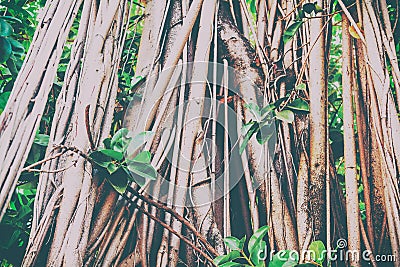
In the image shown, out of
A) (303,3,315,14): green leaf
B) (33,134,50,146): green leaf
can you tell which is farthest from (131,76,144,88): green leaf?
(303,3,315,14): green leaf

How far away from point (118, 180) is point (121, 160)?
43 millimetres

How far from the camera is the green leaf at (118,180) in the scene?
36.5 inches

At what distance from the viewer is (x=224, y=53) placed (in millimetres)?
1359

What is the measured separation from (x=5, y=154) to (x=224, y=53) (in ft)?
2.34

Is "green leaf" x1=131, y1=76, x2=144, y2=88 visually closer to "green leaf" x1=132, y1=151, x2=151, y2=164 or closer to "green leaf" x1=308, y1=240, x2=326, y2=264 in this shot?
"green leaf" x1=132, y1=151, x2=151, y2=164

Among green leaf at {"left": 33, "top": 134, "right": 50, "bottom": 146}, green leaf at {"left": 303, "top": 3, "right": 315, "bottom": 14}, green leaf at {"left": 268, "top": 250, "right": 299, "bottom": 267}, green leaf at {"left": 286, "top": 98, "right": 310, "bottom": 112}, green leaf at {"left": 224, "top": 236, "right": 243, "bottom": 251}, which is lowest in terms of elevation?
green leaf at {"left": 268, "top": 250, "right": 299, "bottom": 267}

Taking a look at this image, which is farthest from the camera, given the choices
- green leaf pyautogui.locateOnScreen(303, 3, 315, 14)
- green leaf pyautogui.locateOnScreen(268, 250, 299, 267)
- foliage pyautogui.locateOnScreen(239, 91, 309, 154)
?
green leaf pyautogui.locateOnScreen(303, 3, 315, 14)

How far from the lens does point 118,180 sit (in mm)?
932

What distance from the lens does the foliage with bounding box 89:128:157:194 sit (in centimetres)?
91

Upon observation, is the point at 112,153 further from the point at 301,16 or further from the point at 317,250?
the point at 301,16

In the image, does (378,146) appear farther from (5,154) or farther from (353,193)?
(5,154)

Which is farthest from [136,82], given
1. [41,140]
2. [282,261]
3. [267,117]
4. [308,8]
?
[282,261]

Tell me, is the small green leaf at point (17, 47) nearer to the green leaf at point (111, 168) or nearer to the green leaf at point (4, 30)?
the green leaf at point (4, 30)

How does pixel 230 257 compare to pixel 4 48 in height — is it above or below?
below
